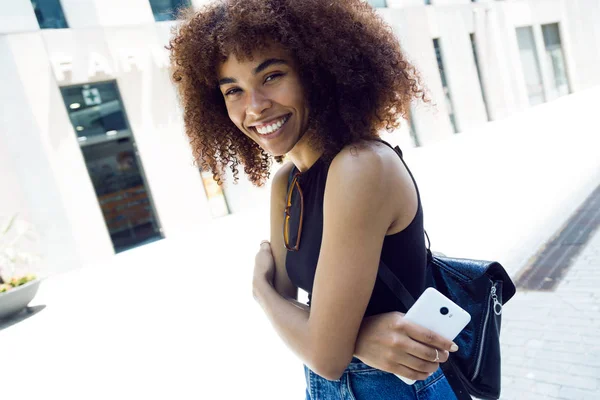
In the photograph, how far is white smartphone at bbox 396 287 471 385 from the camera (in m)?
0.98

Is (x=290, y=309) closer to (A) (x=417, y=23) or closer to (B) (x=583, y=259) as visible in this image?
(B) (x=583, y=259)

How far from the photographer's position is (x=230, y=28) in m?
1.23

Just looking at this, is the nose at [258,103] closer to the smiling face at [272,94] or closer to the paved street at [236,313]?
the smiling face at [272,94]

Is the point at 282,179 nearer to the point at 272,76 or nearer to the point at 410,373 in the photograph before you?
the point at 272,76

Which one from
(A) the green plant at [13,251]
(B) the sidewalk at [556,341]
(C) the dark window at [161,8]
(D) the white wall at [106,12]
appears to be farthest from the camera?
(C) the dark window at [161,8]

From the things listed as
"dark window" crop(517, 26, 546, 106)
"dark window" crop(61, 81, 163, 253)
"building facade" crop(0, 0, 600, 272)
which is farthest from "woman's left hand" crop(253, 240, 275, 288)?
"dark window" crop(517, 26, 546, 106)

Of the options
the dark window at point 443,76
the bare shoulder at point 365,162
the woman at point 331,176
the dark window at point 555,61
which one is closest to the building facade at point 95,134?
the woman at point 331,176

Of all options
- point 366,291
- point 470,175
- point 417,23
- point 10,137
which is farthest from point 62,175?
point 417,23

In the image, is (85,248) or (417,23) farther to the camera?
(417,23)

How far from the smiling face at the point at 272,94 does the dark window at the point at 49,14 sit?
10.2 m

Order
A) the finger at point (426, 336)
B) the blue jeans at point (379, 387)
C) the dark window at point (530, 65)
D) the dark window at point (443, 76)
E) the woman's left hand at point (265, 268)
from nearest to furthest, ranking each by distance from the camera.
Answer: the finger at point (426, 336) < the blue jeans at point (379, 387) < the woman's left hand at point (265, 268) < the dark window at point (443, 76) < the dark window at point (530, 65)

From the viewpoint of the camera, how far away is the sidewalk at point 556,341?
253cm

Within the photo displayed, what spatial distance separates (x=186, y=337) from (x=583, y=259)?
12.1 feet

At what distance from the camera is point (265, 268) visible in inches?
58.7
